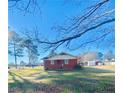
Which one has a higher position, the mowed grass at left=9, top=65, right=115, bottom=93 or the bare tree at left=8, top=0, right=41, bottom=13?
the bare tree at left=8, top=0, right=41, bottom=13

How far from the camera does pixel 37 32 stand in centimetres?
192

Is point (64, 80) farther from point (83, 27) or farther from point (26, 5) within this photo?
point (26, 5)

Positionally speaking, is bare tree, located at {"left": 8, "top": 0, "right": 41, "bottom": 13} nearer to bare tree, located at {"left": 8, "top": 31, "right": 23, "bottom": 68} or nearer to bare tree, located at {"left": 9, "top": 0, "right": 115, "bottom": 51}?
bare tree, located at {"left": 9, "top": 0, "right": 115, "bottom": 51}

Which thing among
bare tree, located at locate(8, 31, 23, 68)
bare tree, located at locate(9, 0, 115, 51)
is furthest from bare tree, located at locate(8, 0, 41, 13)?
bare tree, located at locate(8, 31, 23, 68)

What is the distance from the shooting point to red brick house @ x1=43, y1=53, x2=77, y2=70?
6.31ft

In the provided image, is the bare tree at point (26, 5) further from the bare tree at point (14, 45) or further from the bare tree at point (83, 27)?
the bare tree at point (14, 45)

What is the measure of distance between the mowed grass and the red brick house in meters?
0.03

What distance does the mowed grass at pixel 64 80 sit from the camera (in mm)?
1897

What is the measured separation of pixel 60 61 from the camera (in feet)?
6.38

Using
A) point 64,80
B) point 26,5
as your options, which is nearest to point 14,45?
point 26,5

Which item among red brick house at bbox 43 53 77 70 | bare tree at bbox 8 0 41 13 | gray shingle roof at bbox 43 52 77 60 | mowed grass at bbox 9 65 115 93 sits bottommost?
mowed grass at bbox 9 65 115 93

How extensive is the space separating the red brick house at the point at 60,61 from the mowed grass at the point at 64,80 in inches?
1.4

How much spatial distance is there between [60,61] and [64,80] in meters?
0.13
